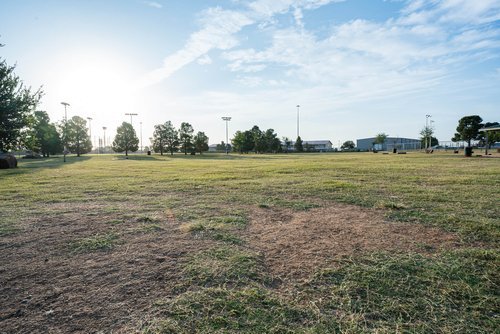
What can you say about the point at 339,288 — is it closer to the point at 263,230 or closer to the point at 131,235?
the point at 263,230

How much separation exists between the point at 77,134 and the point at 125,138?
419 inches

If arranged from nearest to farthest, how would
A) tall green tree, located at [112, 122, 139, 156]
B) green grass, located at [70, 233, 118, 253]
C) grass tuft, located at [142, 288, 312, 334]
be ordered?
grass tuft, located at [142, 288, 312, 334]
green grass, located at [70, 233, 118, 253]
tall green tree, located at [112, 122, 139, 156]

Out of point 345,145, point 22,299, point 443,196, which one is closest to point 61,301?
point 22,299

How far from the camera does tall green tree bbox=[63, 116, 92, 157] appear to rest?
63.5 metres

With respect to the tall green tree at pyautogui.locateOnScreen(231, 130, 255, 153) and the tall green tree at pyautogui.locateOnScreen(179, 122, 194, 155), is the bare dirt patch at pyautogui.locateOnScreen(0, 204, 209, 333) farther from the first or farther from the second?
the tall green tree at pyautogui.locateOnScreen(231, 130, 255, 153)

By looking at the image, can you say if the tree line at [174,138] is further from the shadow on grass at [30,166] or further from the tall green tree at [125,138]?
the shadow on grass at [30,166]

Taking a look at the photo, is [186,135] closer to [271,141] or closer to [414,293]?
[271,141]

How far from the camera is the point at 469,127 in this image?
2881 inches

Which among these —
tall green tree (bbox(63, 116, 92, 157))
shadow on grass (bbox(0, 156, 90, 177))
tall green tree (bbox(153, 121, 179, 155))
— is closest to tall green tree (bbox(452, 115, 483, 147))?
tall green tree (bbox(153, 121, 179, 155))

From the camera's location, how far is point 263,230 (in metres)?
4.68

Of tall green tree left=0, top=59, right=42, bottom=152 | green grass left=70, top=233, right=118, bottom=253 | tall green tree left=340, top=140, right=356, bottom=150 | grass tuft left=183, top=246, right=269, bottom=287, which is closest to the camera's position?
grass tuft left=183, top=246, right=269, bottom=287

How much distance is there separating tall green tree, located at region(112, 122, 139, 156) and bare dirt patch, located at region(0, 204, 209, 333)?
68.9 m

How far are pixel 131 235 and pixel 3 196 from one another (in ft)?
23.7

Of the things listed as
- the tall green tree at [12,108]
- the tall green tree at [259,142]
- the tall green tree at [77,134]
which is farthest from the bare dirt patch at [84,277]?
→ the tall green tree at [259,142]
